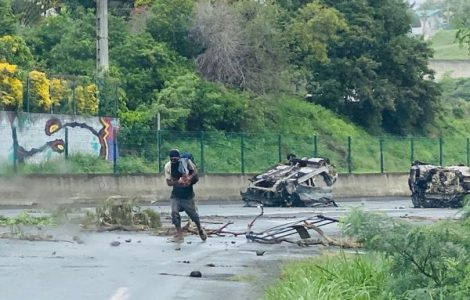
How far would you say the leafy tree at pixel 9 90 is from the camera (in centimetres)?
4041

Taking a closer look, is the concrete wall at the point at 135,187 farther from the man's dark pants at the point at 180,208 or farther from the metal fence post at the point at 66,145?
the man's dark pants at the point at 180,208

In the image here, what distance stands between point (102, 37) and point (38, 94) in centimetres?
544

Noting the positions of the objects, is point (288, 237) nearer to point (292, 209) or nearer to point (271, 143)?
point (292, 209)

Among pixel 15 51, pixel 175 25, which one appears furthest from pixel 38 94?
pixel 175 25

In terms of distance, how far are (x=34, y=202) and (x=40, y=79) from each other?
10.0m

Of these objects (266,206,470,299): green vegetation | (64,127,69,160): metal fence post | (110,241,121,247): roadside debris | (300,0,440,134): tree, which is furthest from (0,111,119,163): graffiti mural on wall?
(266,206,470,299): green vegetation

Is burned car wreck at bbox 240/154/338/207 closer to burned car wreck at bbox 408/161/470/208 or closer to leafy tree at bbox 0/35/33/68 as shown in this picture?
burned car wreck at bbox 408/161/470/208

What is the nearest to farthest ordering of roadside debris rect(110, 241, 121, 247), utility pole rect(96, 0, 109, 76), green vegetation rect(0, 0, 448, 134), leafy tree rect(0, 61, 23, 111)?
1. roadside debris rect(110, 241, 121, 247)
2. leafy tree rect(0, 61, 23, 111)
3. utility pole rect(96, 0, 109, 76)
4. green vegetation rect(0, 0, 448, 134)

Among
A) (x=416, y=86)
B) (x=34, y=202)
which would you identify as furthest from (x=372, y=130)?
(x=34, y=202)

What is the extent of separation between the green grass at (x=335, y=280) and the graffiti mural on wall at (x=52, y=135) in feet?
78.7

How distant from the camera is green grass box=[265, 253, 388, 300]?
529 inches

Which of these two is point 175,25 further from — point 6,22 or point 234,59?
point 6,22

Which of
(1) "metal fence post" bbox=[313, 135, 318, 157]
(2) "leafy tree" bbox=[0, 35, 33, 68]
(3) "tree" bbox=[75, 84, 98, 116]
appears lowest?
(1) "metal fence post" bbox=[313, 135, 318, 157]

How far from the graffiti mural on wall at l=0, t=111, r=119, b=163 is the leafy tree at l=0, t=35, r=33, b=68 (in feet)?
18.4
